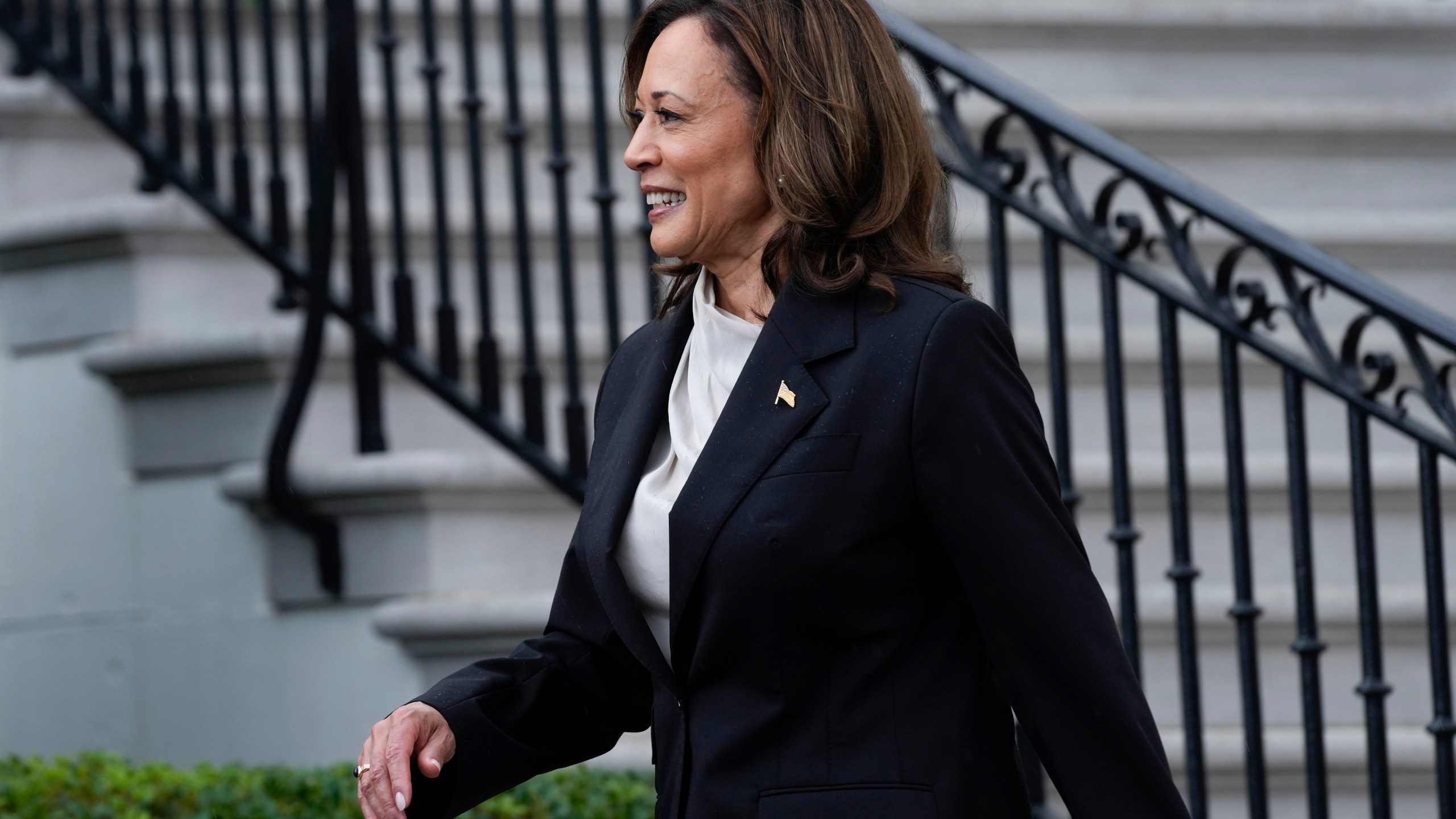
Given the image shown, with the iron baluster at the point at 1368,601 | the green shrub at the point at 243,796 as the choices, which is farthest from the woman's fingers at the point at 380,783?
the iron baluster at the point at 1368,601

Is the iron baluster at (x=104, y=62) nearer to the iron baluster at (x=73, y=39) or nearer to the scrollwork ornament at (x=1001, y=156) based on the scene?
Answer: the iron baluster at (x=73, y=39)

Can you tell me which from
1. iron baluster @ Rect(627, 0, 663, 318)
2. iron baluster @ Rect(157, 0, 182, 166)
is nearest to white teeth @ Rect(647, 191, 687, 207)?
iron baluster @ Rect(627, 0, 663, 318)

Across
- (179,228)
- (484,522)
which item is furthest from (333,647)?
(179,228)

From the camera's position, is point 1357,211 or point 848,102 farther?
point 1357,211

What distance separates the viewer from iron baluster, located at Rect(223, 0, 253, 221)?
3.90 m

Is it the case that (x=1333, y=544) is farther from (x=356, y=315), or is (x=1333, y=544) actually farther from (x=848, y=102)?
(x=848, y=102)

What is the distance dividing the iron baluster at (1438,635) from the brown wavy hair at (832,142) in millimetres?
1450

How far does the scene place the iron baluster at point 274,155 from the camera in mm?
3879

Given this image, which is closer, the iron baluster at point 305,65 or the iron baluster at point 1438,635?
the iron baluster at point 1438,635

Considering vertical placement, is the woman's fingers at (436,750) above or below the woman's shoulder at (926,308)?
below

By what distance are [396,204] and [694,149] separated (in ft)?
6.50

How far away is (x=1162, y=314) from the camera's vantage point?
10.3 ft

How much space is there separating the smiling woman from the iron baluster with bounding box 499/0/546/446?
159 cm

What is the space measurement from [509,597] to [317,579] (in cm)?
46
